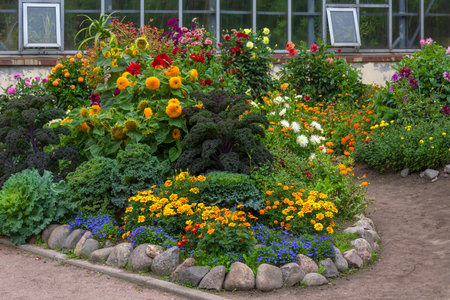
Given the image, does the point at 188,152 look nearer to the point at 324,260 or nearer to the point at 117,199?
the point at 117,199

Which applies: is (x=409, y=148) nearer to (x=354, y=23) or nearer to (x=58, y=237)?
(x=58, y=237)

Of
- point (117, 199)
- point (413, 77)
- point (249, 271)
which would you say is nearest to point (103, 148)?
point (117, 199)

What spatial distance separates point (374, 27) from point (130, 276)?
9.17 meters

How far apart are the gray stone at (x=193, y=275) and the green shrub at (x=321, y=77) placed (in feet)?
20.7

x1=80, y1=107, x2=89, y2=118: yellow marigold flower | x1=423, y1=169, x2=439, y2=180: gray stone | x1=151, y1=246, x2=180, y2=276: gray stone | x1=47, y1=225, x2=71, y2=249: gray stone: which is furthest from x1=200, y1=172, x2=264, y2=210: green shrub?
x1=423, y1=169, x2=439, y2=180: gray stone

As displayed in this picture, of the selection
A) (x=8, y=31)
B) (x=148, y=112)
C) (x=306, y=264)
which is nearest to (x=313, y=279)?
(x=306, y=264)

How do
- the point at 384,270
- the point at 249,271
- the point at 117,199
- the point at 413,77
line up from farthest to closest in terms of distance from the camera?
the point at 413,77, the point at 117,199, the point at 384,270, the point at 249,271

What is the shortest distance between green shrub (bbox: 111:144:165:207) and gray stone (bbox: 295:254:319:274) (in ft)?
5.84

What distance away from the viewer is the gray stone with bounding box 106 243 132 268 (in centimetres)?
545

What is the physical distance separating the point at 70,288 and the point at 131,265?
56cm

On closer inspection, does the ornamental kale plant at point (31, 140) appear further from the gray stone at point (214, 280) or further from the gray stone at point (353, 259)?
the gray stone at point (353, 259)

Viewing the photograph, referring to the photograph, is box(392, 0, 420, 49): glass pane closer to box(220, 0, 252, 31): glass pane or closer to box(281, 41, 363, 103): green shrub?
box(281, 41, 363, 103): green shrub

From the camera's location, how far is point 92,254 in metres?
5.67

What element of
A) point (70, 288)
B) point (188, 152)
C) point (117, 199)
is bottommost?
point (70, 288)
